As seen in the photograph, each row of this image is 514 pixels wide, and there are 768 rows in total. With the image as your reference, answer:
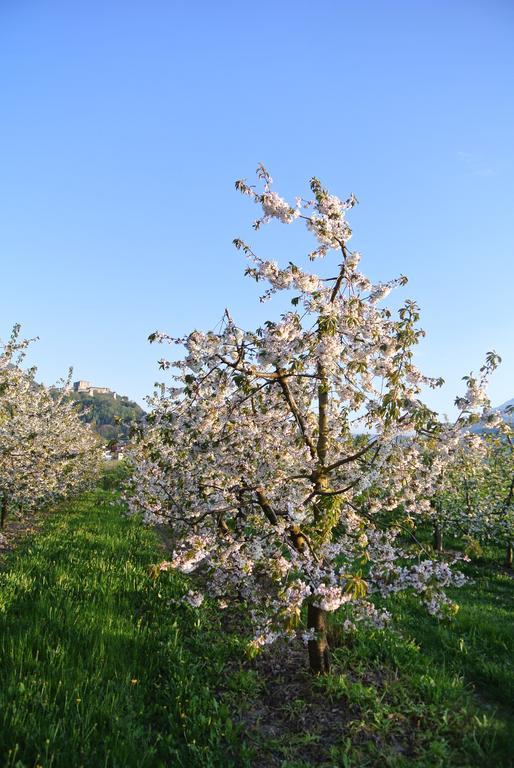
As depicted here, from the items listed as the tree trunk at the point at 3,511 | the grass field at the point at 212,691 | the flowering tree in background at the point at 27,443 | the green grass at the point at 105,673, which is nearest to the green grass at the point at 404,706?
the grass field at the point at 212,691

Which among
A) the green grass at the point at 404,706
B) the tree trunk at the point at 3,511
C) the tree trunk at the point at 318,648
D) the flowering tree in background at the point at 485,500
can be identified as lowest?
the green grass at the point at 404,706

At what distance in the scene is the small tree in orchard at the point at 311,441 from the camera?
477cm

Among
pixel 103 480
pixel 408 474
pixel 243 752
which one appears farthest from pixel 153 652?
pixel 103 480

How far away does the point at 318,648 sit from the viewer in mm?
5363

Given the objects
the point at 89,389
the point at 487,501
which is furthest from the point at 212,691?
the point at 89,389

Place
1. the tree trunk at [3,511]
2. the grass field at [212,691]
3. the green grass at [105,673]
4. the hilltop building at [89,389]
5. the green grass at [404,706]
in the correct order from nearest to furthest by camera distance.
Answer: the green grass at [105,673], the grass field at [212,691], the green grass at [404,706], the tree trunk at [3,511], the hilltop building at [89,389]

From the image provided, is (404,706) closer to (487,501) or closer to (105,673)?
(105,673)

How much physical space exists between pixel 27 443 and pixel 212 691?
10061 millimetres

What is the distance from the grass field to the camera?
382 cm

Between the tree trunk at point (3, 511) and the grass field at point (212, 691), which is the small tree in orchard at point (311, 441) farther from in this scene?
the tree trunk at point (3, 511)

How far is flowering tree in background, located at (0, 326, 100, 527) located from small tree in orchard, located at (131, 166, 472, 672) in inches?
230

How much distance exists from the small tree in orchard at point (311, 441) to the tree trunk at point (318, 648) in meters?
0.02

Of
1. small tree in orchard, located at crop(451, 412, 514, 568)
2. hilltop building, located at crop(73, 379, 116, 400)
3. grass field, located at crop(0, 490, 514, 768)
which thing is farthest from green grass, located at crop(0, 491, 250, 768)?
hilltop building, located at crop(73, 379, 116, 400)

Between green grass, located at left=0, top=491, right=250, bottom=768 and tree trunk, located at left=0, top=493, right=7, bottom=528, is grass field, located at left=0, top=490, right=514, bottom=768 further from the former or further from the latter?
tree trunk, located at left=0, top=493, right=7, bottom=528
